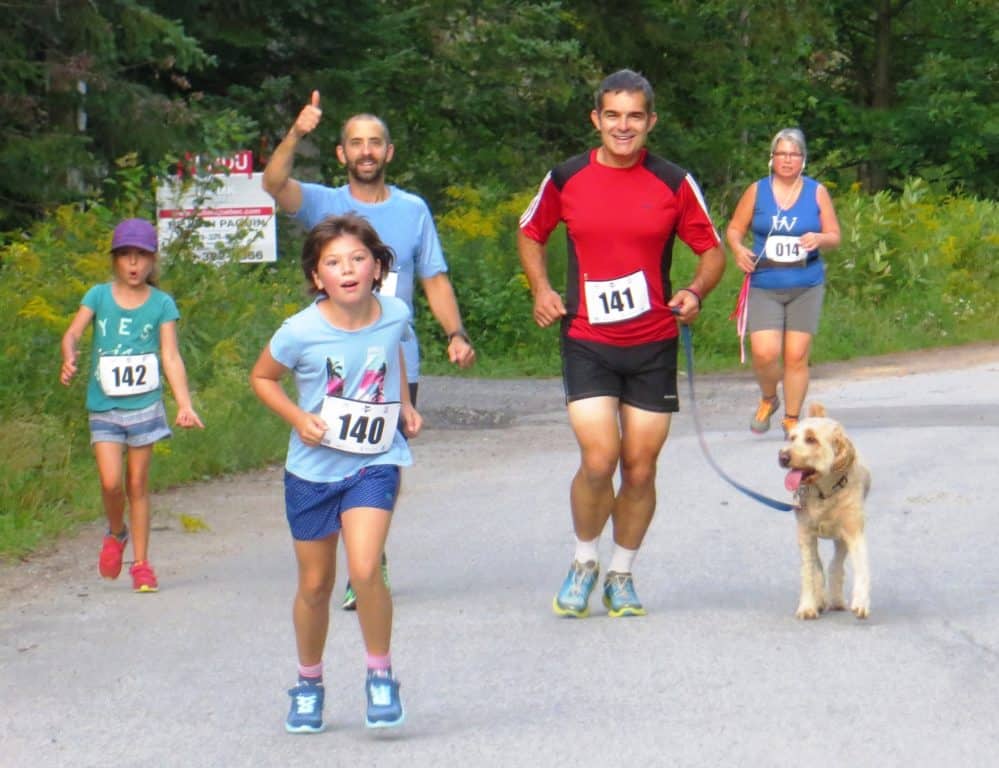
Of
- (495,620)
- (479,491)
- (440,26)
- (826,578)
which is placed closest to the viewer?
(495,620)

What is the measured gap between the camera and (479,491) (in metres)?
12.3

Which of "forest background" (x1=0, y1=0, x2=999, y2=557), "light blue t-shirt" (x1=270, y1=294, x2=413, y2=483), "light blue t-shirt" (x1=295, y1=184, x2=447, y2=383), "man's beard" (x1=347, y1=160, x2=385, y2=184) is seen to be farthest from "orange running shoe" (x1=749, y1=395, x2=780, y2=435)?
"light blue t-shirt" (x1=270, y1=294, x2=413, y2=483)

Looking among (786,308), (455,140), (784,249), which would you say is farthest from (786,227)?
(455,140)

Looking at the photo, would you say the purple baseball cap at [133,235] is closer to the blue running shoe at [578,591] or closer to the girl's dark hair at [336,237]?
the blue running shoe at [578,591]

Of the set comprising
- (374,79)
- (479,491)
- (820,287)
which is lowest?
(479,491)

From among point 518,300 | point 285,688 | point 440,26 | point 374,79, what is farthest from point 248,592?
point 440,26

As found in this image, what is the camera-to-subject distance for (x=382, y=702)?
6223mm

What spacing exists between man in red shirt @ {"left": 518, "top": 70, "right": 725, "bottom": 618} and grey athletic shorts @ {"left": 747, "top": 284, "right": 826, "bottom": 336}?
5.20m

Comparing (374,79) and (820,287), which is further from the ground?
(374,79)

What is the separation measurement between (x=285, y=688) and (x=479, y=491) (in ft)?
17.1

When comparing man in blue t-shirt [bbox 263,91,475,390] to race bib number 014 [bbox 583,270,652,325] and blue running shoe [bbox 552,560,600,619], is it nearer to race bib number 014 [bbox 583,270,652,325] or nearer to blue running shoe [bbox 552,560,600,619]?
race bib number 014 [bbox 583,270,652,325]

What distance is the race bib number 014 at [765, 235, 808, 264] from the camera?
13.1 metres

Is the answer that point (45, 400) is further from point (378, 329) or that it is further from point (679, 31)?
point (679, 31)

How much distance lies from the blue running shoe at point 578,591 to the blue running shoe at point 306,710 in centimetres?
202
